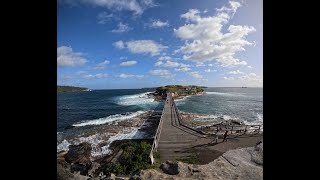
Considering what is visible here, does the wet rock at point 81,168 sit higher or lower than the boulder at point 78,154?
higher

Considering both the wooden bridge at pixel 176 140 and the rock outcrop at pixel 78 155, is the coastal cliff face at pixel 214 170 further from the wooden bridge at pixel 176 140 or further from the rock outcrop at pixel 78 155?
the rock outcrop at pixel 78 155

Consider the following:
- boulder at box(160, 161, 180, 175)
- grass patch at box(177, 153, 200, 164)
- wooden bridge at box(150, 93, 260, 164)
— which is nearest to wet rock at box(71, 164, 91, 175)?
wooden bridge at box(150, 93, 260, 164)

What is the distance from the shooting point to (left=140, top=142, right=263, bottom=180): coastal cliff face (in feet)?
34.9

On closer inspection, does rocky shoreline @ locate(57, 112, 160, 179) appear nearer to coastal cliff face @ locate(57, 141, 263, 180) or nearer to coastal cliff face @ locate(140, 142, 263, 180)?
coastal cliff face @ locate(57, 141, 263, 180)

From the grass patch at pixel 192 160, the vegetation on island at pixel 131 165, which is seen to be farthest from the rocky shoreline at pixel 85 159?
the grass patch at pixel 192 160

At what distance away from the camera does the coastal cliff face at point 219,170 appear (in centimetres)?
1063
